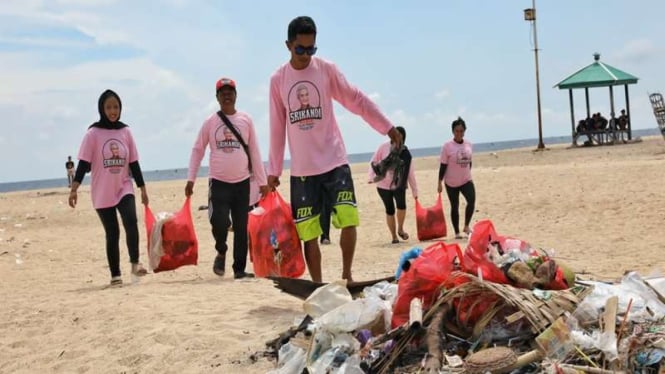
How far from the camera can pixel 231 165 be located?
267 inches

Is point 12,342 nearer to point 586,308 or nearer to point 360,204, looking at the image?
point 586,308

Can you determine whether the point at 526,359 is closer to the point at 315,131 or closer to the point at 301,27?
the point at 315,131

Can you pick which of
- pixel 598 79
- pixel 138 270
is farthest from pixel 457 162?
pixel 598 79

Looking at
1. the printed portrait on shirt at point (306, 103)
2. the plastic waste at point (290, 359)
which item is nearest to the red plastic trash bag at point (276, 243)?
the printed portrait on shirt at point (306, 103)

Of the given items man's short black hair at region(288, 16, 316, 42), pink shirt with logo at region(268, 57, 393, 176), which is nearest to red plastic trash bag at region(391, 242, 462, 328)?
pink shirt with logo at region(268, 57, 393, 176)

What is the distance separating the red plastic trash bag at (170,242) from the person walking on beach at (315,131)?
→ 6.99 feet

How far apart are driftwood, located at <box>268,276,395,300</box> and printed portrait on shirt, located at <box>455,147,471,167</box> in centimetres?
539

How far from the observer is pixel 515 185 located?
15445 millimetres

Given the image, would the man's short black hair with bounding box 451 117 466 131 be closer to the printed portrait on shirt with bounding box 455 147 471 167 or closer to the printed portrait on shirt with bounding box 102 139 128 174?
the printed portrait on shirt with bounding box 455 147 471 167

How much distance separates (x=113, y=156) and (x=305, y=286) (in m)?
3.00

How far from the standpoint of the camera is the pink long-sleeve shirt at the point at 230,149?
6.76 metres

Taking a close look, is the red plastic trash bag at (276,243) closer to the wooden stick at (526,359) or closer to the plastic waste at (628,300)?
the plastic waste at (628,300)

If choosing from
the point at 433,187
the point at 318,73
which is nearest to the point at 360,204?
the point at 433,187

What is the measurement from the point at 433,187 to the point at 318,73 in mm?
12987
